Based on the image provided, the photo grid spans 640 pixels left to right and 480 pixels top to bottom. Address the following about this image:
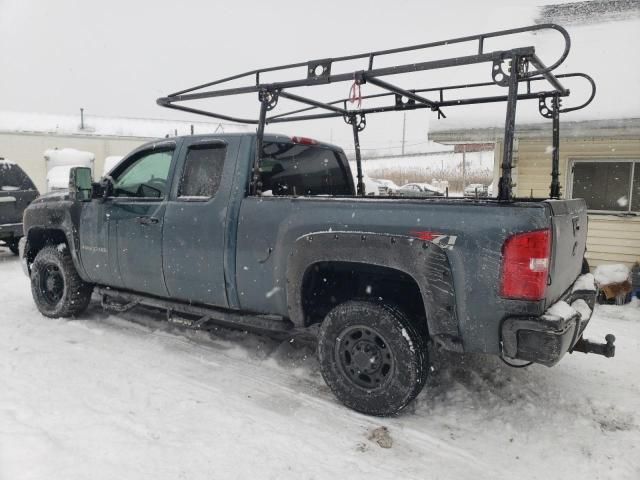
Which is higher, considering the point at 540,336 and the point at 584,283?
the point at 584,283

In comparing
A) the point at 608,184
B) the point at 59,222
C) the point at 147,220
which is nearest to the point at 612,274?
the point at 608,184

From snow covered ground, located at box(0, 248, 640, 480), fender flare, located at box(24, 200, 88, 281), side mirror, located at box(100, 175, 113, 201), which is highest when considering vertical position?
side mirror, located at box(100, 175, 113, 201)

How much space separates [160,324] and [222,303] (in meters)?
1.66

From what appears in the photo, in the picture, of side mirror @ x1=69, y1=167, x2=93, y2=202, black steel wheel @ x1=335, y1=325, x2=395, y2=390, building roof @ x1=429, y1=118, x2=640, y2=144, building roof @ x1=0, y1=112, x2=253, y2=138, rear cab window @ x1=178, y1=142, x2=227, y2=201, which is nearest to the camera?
black steel wheel @ x1=335, y1=325, x2=395, y2=390

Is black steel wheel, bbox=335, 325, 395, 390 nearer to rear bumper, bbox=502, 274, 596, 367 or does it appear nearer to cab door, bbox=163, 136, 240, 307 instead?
rear bumper, bbox=502, 274, 596, 367

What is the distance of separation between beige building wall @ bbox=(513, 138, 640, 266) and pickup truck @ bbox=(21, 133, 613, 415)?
495 cm

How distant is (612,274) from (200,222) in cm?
625

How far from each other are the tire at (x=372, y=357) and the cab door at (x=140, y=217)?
1.80 metres

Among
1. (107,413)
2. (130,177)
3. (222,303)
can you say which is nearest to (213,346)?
(222,303)

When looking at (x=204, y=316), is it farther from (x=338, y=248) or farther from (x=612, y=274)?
(x=612, y=274)

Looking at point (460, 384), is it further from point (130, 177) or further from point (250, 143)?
point (130, 177)

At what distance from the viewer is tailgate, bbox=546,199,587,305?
2.90 meters

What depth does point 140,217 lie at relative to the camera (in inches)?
177

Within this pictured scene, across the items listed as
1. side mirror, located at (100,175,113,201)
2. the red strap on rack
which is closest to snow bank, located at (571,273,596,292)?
the red strap on rack
